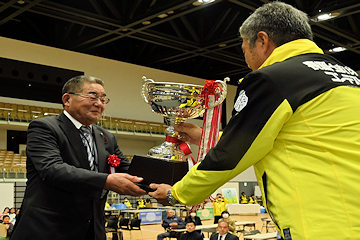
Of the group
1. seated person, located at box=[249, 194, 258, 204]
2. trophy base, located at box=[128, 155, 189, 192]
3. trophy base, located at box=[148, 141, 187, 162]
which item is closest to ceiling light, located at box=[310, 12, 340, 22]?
trophy base, located at box=[148, 141, 187, 162]

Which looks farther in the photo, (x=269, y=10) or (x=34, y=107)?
(x=34, y=107)

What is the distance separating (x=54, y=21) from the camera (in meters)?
16.0

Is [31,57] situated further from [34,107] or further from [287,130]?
[287,130]

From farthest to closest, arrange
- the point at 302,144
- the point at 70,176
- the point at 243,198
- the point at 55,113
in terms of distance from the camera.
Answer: the point at 243,198 < the point at 55,113 < the point at 70,176 < the point at 302,144

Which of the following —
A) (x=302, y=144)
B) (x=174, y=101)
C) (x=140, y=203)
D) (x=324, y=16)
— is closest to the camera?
(x=302, y=144)

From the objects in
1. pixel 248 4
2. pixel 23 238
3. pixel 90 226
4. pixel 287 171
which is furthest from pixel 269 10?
pixel 248 4

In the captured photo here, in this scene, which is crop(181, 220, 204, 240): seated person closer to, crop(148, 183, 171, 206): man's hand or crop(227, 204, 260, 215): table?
crop(148, 183, 171, 206): man's hand

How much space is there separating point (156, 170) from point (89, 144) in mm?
558

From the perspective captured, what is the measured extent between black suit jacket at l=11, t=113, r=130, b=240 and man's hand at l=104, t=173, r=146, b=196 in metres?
0.05

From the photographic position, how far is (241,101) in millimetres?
1649

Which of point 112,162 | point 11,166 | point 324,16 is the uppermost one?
point 324,16

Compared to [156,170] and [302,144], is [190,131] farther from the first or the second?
[302,144]

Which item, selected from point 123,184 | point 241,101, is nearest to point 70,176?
point 123,184

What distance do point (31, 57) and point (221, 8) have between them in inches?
326
